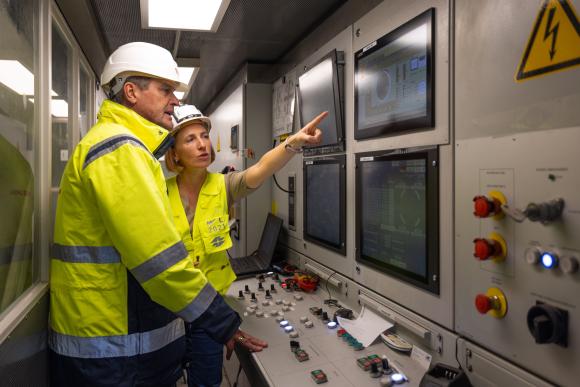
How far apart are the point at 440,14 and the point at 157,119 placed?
1051mm

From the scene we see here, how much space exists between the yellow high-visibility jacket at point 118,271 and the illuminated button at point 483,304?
2.46ft

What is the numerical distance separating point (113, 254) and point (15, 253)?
1.18ft

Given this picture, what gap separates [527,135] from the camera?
1025mm

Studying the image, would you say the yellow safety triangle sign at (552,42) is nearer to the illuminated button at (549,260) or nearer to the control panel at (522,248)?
the control panel at (522,248)

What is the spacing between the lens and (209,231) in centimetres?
170

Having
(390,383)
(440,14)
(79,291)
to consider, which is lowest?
(390,383)

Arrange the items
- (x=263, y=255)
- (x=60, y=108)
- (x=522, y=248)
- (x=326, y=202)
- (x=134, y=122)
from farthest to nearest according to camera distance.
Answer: (x=263, y=255) < (x=326, y=202) < (x=60, y=108) < (x=134, y=122) < (x=522, y=248)

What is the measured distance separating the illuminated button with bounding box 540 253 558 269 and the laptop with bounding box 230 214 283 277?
1968mm

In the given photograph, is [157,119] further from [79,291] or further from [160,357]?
[160,357]

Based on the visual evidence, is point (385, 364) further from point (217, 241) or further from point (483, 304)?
point (217, 241)

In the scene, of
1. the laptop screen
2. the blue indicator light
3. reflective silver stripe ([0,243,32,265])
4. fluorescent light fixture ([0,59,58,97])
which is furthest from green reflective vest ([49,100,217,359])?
the laptop screen

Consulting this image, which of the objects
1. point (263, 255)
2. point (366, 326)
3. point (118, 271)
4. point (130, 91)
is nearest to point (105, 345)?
point (118, 271)

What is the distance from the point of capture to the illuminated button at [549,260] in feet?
3.13

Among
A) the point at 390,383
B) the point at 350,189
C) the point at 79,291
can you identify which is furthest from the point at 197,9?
the point at 390,383
